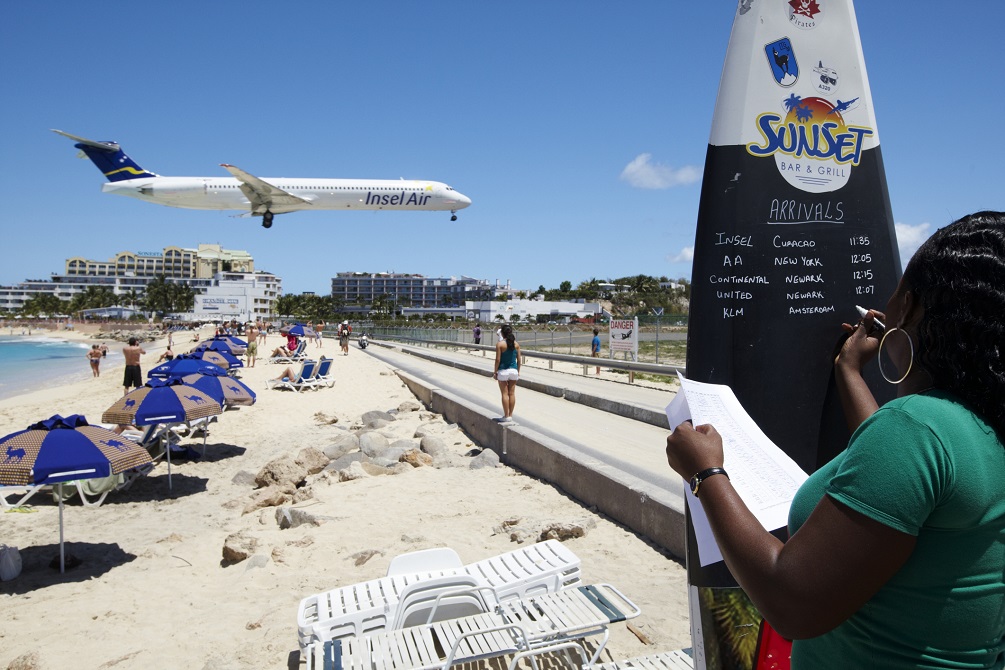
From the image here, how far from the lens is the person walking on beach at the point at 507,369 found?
11227 mm

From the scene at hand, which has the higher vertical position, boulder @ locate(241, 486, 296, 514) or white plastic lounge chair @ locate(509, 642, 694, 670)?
white plastic lounge chair @ locate(509, 642, 694, 670)

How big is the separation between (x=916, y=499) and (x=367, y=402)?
734 inches

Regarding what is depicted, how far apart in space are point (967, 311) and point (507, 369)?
33.5ft

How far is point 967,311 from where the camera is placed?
4.33 ft

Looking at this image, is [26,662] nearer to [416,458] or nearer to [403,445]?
[416,458]

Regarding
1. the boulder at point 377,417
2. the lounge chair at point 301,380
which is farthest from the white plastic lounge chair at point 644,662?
the lounge chair at point 301,380

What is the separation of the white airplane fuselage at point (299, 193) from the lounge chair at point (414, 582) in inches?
1597

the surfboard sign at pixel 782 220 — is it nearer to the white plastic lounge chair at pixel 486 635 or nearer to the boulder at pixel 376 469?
the white plastic lounge chair at pixel 486 635

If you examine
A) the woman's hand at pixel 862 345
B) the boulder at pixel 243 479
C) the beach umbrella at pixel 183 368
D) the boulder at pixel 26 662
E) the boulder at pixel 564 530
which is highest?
the woman's hand at pixel 862 345

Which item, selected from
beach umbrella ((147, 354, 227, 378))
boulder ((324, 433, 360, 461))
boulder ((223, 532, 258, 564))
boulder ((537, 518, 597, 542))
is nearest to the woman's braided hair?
boulder ((537, 518, 597, 542))

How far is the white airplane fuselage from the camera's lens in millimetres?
42938

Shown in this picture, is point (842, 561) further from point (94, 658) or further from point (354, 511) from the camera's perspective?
point (354, 511)

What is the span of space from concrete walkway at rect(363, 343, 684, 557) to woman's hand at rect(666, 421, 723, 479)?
156 inches

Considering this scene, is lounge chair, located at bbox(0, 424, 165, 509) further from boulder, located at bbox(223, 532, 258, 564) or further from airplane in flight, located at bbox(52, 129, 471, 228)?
airplane in flight, located at bbox(52, 129, 471, 228)
